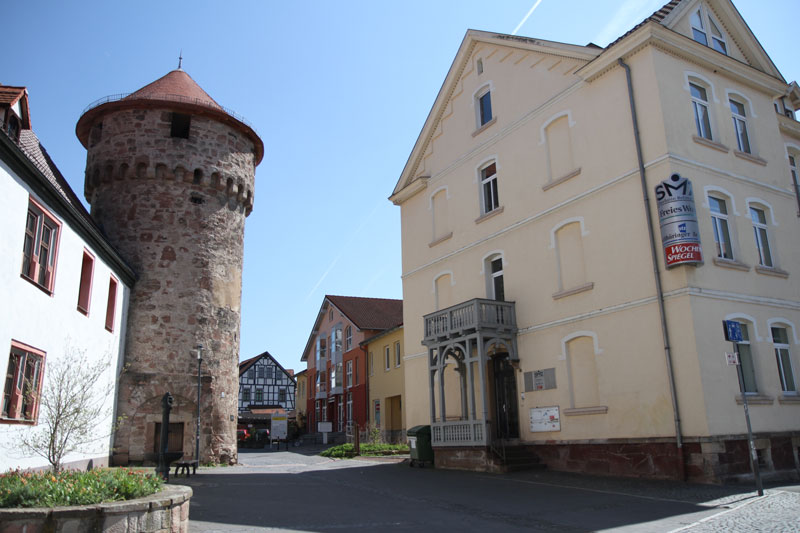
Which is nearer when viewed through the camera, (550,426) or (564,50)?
(550,426)

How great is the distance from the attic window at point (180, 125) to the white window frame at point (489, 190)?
11354 mm

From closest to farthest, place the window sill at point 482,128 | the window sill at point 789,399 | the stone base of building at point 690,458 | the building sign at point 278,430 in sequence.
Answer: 1. the stone base of building at point 690,458
2. the window sill at point 789,399
3. the window sill at point 482,128
4. the building sign at point 278,430

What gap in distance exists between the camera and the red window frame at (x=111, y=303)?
19.1 m

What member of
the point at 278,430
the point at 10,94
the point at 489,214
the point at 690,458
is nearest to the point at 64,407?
the point at 10,94

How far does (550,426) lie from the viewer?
16.8 metres

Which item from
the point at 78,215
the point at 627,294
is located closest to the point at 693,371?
the point at 627,294

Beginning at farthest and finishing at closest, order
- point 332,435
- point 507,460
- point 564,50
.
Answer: point 332,435, point 564,50, point 507,460

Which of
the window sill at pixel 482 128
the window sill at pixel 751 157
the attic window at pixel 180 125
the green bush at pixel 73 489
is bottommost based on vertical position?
the green bush at pixel 73 489

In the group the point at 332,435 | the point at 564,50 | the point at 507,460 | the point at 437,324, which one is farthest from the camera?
the point at 332,435

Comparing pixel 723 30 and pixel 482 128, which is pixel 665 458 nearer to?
pixel 482 128

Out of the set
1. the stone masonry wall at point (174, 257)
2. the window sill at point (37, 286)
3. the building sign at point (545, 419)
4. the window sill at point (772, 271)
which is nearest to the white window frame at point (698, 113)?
the window sill at point (772, 271)

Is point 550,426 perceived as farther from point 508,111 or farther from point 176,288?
point 176,288

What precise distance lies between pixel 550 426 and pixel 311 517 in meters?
8.92

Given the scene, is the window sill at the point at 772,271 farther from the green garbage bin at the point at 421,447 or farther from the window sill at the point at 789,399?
the green garbage bin at the point at 421,447
